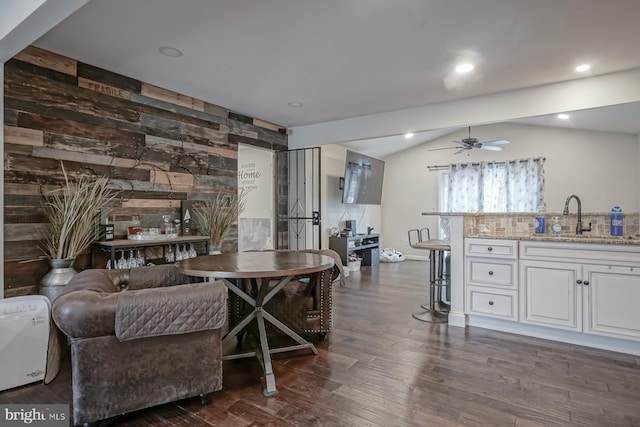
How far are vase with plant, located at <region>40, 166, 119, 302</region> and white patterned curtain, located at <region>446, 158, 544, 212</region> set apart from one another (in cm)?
678

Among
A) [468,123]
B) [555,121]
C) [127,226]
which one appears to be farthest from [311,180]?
[555,121]

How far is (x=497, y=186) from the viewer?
7109 millimetres

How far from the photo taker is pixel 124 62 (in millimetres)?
3008

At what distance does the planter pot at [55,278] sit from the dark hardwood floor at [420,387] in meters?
0.57

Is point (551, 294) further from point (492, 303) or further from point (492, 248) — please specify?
point (492, 248)

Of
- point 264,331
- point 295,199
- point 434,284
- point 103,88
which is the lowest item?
point 264,331

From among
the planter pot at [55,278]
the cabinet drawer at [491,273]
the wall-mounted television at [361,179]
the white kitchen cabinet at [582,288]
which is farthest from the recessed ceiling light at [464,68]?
the planter pot at [55,278]

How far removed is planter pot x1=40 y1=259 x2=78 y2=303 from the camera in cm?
262

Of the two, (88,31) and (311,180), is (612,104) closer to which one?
(311,180)

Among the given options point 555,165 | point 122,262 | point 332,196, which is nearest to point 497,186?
point 555,165

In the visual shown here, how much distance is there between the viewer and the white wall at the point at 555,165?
19.7ft

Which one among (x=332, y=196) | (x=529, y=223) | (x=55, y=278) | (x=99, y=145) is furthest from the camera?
(x=332, y=196)

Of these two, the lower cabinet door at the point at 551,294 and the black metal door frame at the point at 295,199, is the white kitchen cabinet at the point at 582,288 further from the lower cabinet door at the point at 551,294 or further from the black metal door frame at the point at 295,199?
the black metal door frame at the point at 295,199

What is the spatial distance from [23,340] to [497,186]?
300 inches
